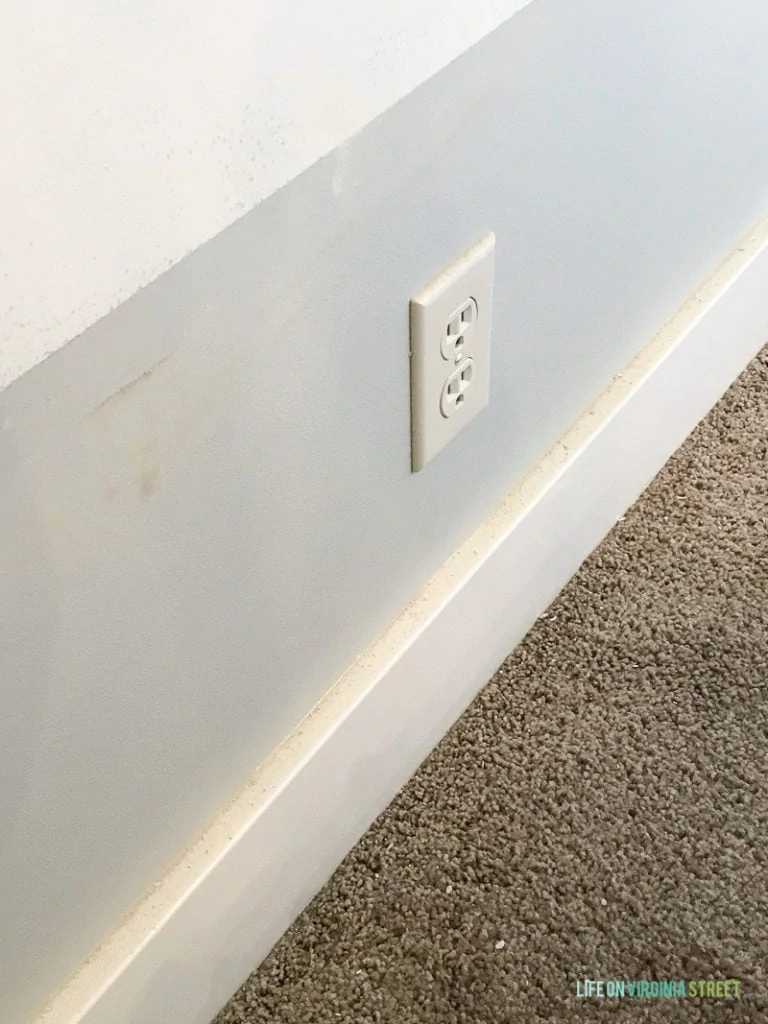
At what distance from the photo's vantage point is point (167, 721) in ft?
1.85

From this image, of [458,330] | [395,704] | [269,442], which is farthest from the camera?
[395,704]

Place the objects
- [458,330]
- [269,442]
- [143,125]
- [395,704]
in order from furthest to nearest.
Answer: [395,704] < [458,330] < [269,442] < [143,125]

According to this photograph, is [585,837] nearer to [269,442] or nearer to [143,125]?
[269,442]

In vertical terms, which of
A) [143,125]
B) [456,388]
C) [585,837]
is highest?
[143,125]

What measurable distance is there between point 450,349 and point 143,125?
0.99ft

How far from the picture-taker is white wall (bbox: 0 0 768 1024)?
44 cm

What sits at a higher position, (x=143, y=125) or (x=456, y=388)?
(x=143, y=125)

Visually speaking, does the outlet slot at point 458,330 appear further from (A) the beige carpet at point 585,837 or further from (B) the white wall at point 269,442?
(A) the beige carpet at point 585,837

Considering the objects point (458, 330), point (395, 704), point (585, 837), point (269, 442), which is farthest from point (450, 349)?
point (585, 837)

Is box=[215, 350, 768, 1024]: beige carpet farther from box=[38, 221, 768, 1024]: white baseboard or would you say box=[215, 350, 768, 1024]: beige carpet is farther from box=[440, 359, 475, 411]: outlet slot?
box=[440, 359, 475, 411]: outlet slot

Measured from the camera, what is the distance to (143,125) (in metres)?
0.37

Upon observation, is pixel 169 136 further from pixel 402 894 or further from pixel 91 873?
pixel 402 894

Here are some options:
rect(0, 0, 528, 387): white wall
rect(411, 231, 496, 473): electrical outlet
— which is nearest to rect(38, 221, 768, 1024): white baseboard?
rect(411, 231, 496, 473): electrical outlet

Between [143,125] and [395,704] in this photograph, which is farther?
[395,704]
